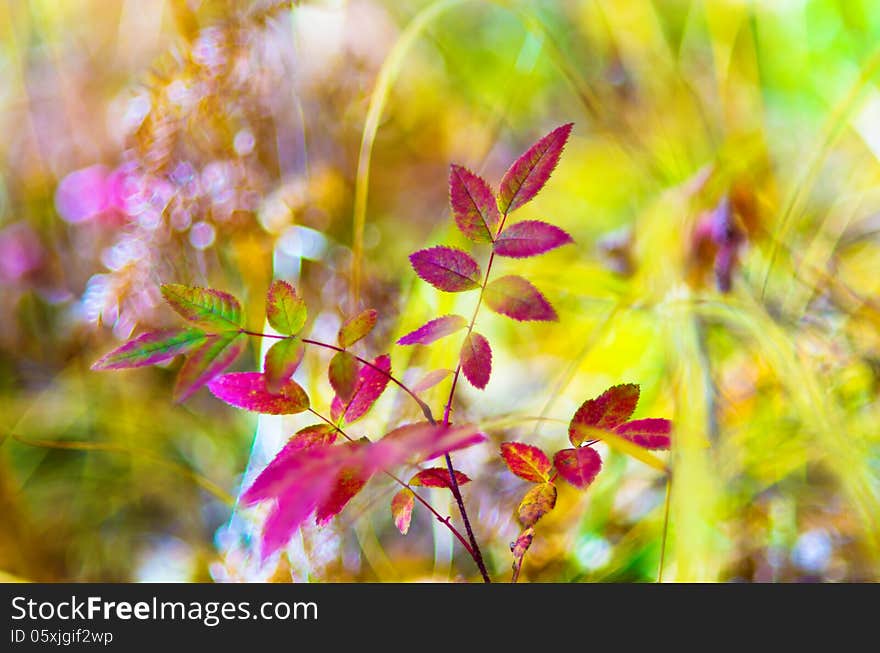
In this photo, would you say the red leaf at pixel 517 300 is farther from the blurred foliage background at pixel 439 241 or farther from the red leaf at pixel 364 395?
the blurred foliage background at pixel 439 241

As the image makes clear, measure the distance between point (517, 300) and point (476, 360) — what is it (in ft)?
0.10

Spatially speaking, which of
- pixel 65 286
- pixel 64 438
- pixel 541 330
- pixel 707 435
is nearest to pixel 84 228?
pixel 65 286

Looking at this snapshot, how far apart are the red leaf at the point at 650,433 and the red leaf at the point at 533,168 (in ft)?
0.32

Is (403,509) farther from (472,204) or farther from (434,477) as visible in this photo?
(472,204)

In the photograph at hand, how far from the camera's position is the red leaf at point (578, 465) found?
25cm

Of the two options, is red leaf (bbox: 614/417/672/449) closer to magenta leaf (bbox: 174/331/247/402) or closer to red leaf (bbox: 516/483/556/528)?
red leaf (bbox: 516/483/556/528)

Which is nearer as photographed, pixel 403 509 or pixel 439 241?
pixel 403 509

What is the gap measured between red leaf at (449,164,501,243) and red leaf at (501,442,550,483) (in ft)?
0.29

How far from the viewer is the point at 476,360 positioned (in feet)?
0.87

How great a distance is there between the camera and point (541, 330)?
19.2 inches

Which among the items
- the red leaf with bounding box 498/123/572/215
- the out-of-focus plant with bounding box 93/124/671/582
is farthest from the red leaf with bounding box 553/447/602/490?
the red leaf with bounding box 498/123/572/215

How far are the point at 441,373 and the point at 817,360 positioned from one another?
28 centimetres

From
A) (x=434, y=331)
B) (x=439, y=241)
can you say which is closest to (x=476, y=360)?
(x=434, y=331)

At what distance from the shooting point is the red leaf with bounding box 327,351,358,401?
0.79 feet
